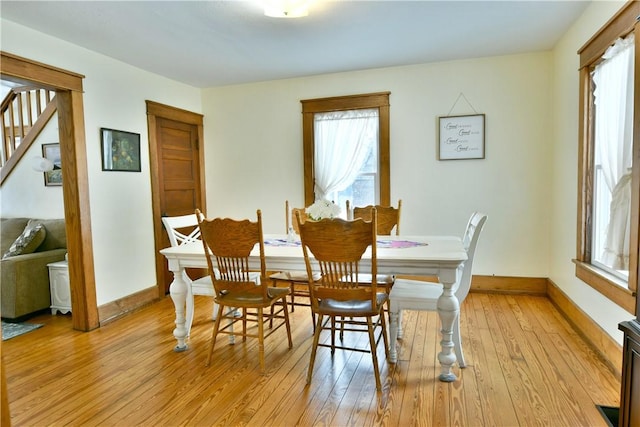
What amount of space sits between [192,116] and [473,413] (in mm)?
4242

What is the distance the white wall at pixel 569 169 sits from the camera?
270 centimetres

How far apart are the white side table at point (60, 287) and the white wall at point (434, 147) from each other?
213 centimetres

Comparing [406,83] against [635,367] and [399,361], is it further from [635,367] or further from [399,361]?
[635,367]

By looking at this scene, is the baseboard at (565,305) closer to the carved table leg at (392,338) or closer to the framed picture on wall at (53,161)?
the carved table leg at (392,338)

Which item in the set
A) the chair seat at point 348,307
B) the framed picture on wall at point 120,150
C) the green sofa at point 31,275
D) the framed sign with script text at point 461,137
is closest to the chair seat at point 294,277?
the chair seat at point 348,307

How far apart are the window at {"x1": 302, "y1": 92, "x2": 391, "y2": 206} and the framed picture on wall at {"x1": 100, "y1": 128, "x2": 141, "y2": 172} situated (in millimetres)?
1818

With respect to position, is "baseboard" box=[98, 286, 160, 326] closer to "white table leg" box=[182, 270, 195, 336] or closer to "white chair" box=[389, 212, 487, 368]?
"white table leg" box=[182, 270, 195, 336]

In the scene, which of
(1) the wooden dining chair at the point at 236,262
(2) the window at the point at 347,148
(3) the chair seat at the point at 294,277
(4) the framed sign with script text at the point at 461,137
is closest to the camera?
(1) the wooden dining chair at the point at 236,262

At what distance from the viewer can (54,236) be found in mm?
4152

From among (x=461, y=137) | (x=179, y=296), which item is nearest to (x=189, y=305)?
(x=179, y=296)

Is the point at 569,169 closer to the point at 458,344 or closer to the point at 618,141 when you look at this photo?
the point at 618,141

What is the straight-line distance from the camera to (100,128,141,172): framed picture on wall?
360cm

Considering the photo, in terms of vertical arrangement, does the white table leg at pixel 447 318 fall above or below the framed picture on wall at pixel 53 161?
below

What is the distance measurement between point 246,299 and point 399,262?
1.04 m
